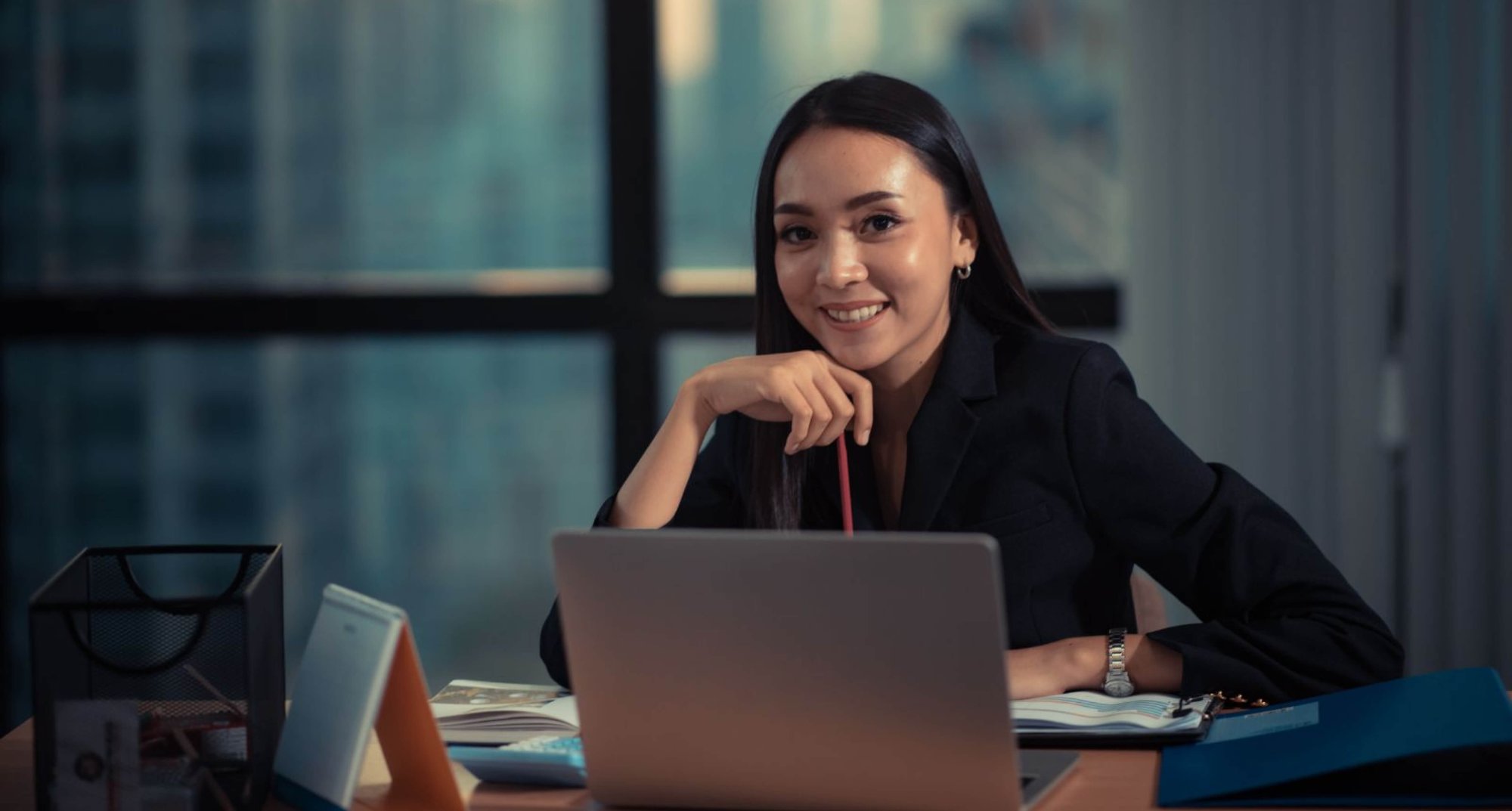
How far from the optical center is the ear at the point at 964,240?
A: 1820mm

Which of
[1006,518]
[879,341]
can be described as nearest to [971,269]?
[879,341]

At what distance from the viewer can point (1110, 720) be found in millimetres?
1322

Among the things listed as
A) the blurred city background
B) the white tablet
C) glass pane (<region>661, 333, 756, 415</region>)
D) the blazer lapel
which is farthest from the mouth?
glass pane (<region>661, 333, 756, 415</region>)

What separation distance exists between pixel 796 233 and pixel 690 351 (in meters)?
1.53

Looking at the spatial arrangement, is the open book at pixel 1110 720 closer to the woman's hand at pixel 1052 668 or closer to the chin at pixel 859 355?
the woman's hand at pixel 1052 668

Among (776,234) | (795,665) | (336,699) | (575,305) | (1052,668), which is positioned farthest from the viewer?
(575,305)

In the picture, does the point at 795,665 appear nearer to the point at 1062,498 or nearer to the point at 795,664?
the point at 795,664

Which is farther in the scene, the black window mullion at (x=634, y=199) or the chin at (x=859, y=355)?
the black window mullion at (x=634, y=199)

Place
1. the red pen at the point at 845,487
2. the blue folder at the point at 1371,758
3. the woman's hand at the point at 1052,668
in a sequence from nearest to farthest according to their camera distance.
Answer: the blue folder at the point at 1371,758
the woman's hand at the point at 1052,668
the red pen at the point at 845,487

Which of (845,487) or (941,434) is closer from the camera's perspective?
(845,487)

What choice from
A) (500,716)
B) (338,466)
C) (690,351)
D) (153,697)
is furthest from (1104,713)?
(338,466)

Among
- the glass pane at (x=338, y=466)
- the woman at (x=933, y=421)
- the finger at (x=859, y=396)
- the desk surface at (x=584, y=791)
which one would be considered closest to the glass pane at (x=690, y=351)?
the glass pane at (x=338, y=466)

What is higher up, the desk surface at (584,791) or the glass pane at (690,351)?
the glass pane at (690,351)

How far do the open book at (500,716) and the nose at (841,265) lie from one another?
532 millimetres
